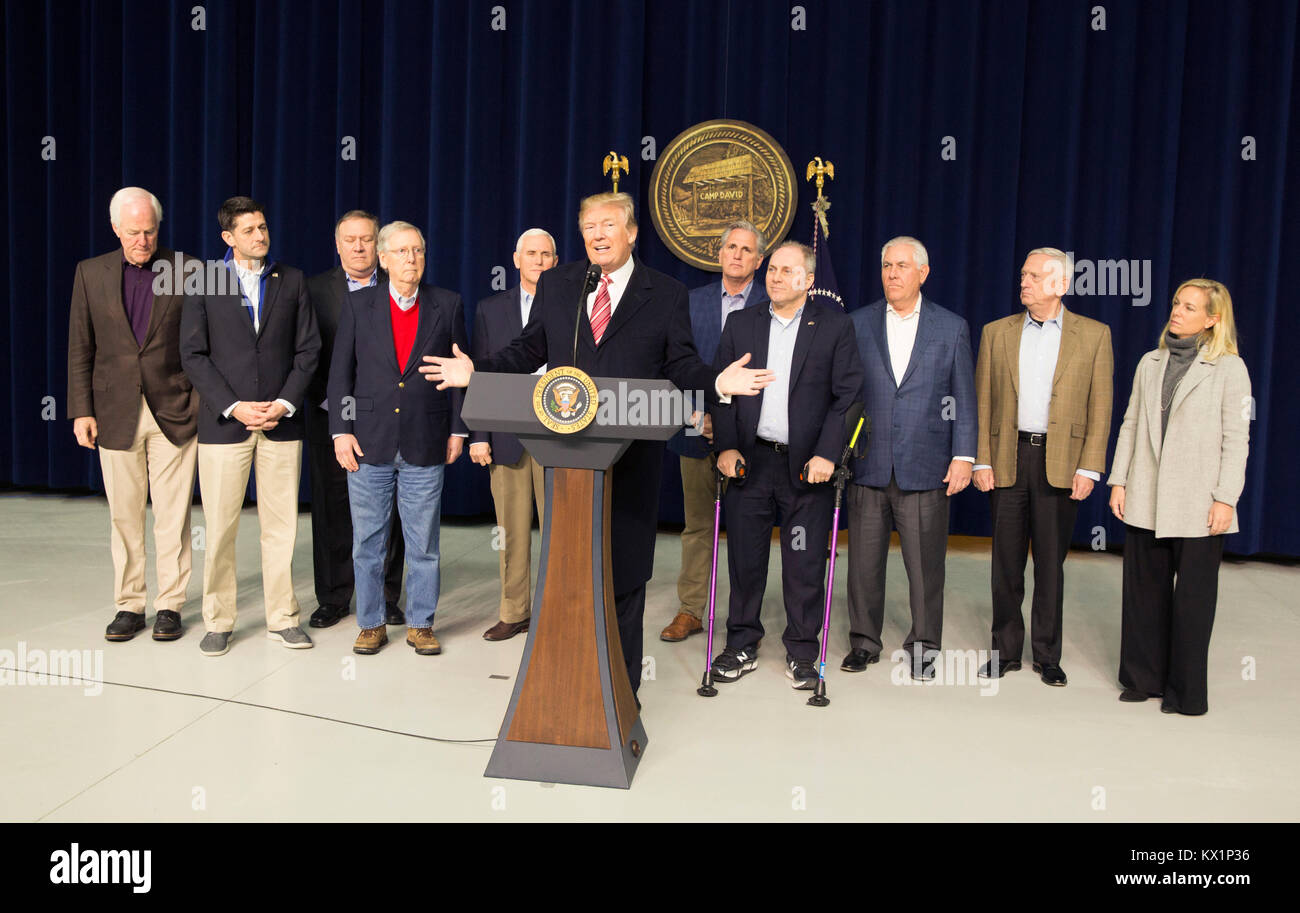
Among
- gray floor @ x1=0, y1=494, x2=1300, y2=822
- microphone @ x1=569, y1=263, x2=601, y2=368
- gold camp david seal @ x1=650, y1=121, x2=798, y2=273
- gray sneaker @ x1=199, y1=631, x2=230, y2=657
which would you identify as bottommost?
gray floor @ x1=0, y1=494, x2=1300, y2=822

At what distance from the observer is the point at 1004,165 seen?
6223 millimetres

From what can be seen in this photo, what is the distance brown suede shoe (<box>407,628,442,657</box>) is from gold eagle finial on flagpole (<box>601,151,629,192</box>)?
11.7ft

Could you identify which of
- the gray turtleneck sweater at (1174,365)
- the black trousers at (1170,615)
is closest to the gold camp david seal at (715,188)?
the gray turtleneck sweater at (1174,365)

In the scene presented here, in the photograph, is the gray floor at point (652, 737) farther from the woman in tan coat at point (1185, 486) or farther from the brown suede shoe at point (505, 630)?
the woman in tan coat at point (1185, 486)

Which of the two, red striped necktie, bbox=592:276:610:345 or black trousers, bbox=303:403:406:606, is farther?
black trousers, bbox=303:403:406:606

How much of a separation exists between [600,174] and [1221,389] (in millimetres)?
4439

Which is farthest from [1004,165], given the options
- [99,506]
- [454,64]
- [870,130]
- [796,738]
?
[99,506]

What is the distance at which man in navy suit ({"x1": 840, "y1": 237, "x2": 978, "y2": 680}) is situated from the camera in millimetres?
3648

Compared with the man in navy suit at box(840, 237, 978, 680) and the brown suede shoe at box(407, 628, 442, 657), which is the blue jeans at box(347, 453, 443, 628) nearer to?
the brown suede shoe at box(407, 628, 442, 657)

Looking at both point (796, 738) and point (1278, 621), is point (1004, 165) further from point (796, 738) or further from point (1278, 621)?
point (796, 738)

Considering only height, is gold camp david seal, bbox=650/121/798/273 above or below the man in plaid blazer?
above

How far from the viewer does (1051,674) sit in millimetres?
3639

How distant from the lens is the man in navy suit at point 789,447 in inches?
137

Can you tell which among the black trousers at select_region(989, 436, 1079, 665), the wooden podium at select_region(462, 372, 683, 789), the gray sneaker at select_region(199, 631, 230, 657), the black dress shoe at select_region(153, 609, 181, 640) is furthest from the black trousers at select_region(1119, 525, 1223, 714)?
the black dress shoe at select_region(153, 609, 181, 640)
